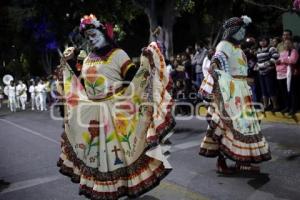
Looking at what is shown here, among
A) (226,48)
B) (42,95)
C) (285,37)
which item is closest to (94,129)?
(226,48)

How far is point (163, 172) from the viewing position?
5.12 meters

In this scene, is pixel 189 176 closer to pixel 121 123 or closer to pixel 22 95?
pixel 121 123

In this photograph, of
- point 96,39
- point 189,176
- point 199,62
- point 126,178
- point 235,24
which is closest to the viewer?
point 126,178

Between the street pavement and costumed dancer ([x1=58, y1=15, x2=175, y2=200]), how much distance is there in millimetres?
965

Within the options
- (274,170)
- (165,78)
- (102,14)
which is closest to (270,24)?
(102,14)

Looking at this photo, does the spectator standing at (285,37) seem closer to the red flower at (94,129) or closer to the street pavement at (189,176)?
the street pavement at (189,176)

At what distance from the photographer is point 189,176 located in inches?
272

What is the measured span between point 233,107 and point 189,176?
121 centimetres

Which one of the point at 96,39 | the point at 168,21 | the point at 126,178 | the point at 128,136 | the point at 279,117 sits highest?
the point at 168,21

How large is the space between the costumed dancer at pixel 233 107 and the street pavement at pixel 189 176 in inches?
15.1

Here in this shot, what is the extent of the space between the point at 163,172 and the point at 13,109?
21.2 meters

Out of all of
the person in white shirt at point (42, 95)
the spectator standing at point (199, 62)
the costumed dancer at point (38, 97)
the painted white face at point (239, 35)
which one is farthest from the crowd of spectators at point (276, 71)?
the costumed dancer at point (38, 97)

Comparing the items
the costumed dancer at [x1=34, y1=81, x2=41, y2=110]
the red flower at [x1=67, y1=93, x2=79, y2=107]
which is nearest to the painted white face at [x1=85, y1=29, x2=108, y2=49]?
the red flower at [x1=67, y1=93, x2=79, y2=107]

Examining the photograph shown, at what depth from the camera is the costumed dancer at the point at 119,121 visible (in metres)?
5.14
